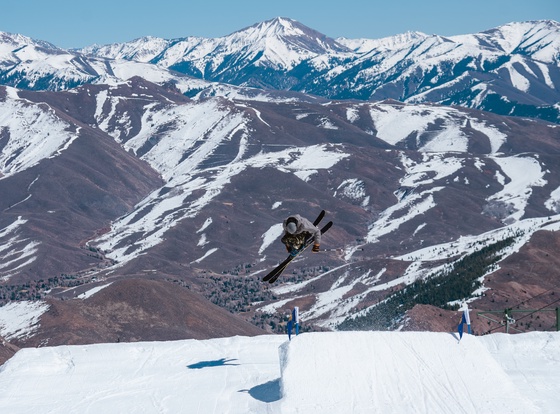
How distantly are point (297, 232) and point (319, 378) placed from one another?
826 cm

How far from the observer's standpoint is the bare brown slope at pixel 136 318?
7381 cm

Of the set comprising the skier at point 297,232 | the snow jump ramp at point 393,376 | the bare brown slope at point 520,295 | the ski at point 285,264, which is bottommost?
the snow jump ramp at point 393,376

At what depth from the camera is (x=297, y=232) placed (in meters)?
23.8

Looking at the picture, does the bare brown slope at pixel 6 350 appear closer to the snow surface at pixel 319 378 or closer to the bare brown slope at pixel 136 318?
the bare brown slope at pixel 136 318

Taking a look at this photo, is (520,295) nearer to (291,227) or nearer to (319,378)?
(319,378)

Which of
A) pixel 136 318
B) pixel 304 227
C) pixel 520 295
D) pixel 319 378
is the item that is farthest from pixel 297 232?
pixel 520 295

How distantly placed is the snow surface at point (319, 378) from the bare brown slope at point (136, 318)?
34.3m

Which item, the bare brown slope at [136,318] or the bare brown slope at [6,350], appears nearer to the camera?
the bare brown slope at [6,350]

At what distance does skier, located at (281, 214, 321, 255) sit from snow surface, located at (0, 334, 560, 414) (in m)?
7.04

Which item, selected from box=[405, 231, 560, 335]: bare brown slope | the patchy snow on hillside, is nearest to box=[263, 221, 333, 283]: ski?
box=[405, 231, 560, 335]: bare brown slope

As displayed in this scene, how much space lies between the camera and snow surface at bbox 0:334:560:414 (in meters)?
29.6

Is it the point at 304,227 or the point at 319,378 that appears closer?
the point at 304,227

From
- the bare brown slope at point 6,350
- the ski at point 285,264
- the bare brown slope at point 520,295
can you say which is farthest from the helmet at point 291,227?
the bare brown slope at point 6,350

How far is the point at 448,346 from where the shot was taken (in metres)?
32.5
